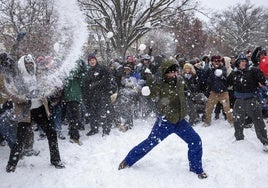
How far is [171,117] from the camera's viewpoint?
205 inches

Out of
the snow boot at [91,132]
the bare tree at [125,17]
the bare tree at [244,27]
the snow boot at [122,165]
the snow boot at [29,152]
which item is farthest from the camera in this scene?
the bare tree at [244,27]

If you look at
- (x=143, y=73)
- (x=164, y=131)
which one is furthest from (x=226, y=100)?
(x=164, y=131)

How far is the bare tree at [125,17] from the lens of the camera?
2075 centimetres

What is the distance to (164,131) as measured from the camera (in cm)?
530

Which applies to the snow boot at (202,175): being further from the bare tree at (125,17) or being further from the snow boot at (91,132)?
the bare tree at (125,17)

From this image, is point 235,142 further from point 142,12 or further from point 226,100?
point 142,12

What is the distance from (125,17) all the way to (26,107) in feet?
54.2

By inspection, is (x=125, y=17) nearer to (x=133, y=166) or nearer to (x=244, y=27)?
(x=133, y=166)

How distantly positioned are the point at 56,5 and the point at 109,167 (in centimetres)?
519

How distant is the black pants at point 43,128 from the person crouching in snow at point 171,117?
1.31 m

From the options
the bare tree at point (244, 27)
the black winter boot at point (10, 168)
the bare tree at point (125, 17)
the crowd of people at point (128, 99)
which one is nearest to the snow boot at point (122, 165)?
the crowd of people at point (128, 99)

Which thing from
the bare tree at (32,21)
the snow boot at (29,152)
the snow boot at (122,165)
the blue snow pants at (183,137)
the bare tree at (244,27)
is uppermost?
the bare tree at (32,21)

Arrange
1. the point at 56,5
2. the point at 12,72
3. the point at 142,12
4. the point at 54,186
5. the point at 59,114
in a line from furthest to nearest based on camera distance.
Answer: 1. the point at 142,12
2. the point at 56,5
3. the point at 59,114
4. the point at 12,72
5. the point at 54,186

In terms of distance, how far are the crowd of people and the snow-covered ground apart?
21 cm
